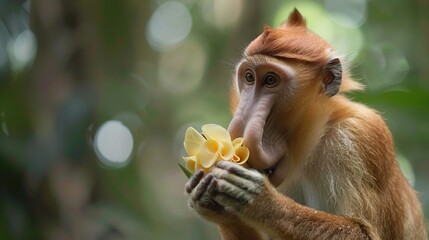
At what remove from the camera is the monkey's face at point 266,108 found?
4.67 m

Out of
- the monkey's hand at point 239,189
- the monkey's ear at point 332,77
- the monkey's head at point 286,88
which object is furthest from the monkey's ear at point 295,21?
the monkey's hand at point 239,189

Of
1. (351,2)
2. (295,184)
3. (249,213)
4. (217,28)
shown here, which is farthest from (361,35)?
(249,213)

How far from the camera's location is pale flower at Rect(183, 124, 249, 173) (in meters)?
4.52

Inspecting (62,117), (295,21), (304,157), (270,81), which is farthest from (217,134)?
(62,117)

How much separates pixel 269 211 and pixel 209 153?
45cm

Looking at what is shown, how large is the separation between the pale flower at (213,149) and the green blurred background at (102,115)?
1.16m

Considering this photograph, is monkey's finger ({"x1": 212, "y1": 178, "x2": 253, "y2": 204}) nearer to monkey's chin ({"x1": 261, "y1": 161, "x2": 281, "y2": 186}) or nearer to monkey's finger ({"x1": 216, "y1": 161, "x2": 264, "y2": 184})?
monkey's finger ({"x1": 216, "y1": 161, "x2": 264, "y2": 184})

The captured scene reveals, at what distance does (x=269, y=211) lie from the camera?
15.0ft

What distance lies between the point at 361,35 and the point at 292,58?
300 inches

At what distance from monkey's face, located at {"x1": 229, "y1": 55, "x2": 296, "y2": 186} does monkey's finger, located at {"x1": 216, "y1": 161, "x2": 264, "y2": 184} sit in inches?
4.8

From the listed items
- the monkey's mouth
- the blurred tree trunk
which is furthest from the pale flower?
the blurred tree trunk

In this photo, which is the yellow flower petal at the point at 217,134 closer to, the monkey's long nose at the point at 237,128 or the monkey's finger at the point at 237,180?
the monkey's long nose at the point at 237,128

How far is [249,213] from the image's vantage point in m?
4.56

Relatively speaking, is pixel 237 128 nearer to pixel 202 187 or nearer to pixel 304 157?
pixel 202 187
